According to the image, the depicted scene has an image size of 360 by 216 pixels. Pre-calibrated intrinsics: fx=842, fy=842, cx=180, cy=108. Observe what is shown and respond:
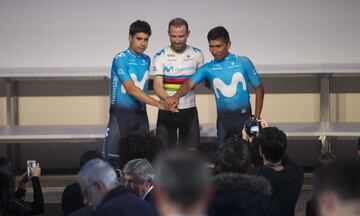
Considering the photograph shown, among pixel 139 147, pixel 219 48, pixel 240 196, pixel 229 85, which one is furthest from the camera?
pixel 229 85

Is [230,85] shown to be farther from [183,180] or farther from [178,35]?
[183,180]

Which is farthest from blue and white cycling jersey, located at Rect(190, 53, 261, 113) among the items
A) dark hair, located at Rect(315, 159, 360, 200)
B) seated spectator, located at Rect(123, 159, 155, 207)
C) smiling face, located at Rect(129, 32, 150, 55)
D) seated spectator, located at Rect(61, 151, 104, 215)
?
dark hair, located at Rect(315, 159, 360, 200)

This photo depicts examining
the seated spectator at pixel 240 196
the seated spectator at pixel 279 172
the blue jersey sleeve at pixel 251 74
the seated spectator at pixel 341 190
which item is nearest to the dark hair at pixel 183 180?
the seated spectator at pixel 341 190

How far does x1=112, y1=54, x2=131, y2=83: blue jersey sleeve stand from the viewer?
7.07 metres

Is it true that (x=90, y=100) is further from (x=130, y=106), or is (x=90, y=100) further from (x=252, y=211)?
(x=252, y=211)

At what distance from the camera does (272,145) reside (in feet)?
16.2

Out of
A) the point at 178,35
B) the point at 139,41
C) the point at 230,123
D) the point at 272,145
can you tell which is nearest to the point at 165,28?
the point at 178,35

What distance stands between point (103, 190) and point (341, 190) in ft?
5.27

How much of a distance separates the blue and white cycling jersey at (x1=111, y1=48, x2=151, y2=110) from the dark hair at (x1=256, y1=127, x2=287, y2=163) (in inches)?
93.0

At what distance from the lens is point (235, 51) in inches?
372

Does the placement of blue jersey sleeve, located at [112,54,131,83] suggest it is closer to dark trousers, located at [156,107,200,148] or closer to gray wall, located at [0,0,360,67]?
dark trousers, located at [156,107,200,148]

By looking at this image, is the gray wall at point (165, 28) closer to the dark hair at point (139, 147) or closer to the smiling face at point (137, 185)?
the dark hair at point (139, 147)

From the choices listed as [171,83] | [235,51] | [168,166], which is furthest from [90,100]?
[168,166]

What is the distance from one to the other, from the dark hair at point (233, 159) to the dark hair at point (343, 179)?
167 centimetres
